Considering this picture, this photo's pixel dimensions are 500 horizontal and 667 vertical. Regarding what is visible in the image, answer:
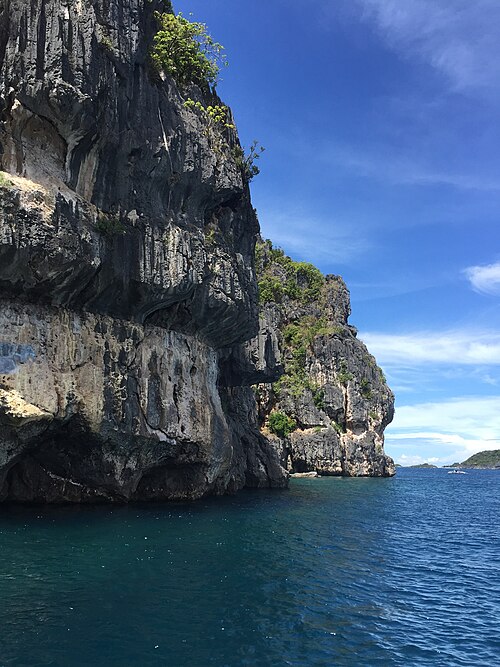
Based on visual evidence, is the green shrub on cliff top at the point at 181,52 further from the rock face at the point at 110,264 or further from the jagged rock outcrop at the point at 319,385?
the jagged rock outcrop at the point at 319,385

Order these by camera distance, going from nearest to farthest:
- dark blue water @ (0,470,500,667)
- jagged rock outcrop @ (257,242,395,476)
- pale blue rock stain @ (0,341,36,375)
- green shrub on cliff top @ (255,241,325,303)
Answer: dark blue water @ (0,470,500,667) → pale blue rock stain @ (0,341,36,375) → jagged rock outcrop @ (257,242,395,476) → green shrub on cliff top @ (255,241,325,303)

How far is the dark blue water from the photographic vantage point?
1230 cm

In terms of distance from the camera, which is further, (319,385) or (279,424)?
(319,385)

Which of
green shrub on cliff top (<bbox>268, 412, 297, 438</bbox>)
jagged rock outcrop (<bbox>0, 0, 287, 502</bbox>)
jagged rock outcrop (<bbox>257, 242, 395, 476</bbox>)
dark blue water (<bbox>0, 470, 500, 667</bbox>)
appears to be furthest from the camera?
jagged rock outcrop (<bbox>257, 242, 395, 476</bbox>)

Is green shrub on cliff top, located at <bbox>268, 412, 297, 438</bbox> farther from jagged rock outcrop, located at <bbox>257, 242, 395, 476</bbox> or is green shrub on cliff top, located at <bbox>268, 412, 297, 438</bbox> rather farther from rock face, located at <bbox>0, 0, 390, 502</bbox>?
rock face, located at <bbox>0, 0, 390, 502</bbox>

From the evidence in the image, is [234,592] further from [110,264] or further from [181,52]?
[181,52]

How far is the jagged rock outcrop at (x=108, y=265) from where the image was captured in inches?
960

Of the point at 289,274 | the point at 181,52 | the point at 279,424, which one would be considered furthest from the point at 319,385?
the point at 181,52

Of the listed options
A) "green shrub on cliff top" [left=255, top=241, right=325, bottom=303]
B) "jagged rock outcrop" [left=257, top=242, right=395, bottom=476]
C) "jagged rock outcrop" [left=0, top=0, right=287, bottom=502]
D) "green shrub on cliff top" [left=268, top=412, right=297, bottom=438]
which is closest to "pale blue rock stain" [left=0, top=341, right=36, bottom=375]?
"jagged rock outcrop" [left=0, top=0, right=287, bottom=502]

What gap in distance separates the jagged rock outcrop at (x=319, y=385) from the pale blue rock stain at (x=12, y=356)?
1790 inches

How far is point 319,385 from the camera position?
269 ft

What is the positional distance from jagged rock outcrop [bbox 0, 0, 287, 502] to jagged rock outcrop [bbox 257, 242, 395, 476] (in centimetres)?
3521

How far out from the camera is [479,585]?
19484 mm

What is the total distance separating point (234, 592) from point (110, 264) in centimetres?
1745
